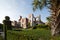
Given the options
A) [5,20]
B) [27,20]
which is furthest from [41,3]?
[27,20]

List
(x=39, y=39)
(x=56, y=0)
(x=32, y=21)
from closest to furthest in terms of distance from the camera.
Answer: (x=39, y=39)
(x=56, y=0)
(x=32, y=21)

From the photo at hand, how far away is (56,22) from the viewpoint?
45.4 feet

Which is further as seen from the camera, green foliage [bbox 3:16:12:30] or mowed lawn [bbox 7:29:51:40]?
green foliage [bbox 3:16:12:30]

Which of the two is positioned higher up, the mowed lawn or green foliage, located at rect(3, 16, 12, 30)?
green foliage, located at rect(3, 16, 12, 30)

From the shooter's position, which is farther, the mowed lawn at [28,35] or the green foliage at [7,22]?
the green foliage at [7,22]

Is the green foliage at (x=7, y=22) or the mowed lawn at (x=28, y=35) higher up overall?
the green foliage at (x=7, y=22)

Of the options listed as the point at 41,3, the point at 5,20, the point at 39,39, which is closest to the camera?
the point at 39,39

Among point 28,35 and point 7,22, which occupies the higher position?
point 7,22

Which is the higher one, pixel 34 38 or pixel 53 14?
pixel 53 14

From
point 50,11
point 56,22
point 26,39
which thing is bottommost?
point 26,39

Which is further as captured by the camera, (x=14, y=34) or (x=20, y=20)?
(x=20, y=20)

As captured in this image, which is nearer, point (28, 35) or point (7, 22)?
point (28, 35)

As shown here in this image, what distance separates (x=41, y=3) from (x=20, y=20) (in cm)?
6718

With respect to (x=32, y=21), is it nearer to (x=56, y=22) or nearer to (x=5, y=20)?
(x=5, y=20)
